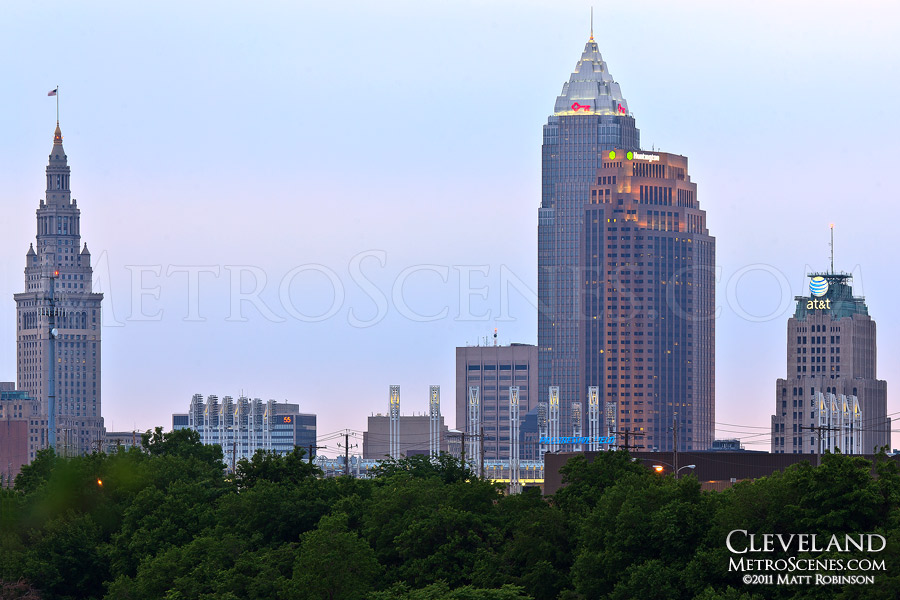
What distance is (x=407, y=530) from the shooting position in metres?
96.7

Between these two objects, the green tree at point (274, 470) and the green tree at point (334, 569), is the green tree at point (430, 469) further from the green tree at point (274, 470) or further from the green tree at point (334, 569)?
the green tree at point (334, 569)

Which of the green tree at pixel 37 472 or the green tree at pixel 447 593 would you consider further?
the green tree at pixel 37 472

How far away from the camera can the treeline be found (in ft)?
252

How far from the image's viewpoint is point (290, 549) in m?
100

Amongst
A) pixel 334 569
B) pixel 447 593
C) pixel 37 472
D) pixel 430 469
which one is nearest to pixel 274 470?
pixel 430 469

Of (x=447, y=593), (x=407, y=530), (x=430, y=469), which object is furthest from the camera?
(x=430, y=469)

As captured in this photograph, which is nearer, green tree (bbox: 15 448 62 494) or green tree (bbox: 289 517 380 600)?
green tree (bbox: 289 517 380 600)

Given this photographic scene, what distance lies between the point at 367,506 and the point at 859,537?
41.5 meters

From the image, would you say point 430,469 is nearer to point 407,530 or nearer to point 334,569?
point 407,530

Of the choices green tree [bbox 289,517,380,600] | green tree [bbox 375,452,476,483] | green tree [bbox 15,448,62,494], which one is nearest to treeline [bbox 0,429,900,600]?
green tree [bbox 289,517,380,600]

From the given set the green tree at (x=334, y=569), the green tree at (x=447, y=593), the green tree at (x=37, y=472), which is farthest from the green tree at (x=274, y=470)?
the green tree at (x=447, y=593)

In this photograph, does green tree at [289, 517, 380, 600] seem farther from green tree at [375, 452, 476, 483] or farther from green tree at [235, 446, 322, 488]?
green tree at [375, 452, 476, 483]

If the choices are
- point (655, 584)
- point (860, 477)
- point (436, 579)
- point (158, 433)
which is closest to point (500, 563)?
point (436, 579)

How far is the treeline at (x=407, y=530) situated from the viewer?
252 ft
